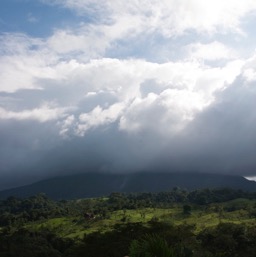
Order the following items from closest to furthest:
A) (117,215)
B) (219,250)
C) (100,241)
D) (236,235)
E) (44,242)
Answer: (100,241) → (219,250) → (236,235) → (44,242) → (117,215)

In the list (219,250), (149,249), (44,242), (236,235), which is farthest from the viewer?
(44,242)

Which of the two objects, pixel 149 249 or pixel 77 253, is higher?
pixel 149 249

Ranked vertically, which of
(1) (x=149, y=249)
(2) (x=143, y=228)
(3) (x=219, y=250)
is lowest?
(3) (x=219, y=250)

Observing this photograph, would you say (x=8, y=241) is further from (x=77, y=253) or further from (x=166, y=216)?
(x=166, y=216)

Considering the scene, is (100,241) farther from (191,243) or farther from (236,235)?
(236,235)

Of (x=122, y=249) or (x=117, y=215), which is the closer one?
(x=122, y=249)

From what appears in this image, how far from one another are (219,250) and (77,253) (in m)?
29.3

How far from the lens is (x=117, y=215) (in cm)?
16825

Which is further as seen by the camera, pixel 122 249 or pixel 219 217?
pixel 219 217

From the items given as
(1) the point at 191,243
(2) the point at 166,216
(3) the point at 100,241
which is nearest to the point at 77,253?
(3) the point at 100,241

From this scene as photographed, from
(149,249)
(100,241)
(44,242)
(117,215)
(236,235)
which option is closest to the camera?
(149,249)

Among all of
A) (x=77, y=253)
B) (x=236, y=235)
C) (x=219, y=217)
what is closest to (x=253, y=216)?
(x=219, y=217)

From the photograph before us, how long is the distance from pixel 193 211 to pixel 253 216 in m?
28.8

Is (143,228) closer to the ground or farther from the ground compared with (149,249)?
closer to the ground
